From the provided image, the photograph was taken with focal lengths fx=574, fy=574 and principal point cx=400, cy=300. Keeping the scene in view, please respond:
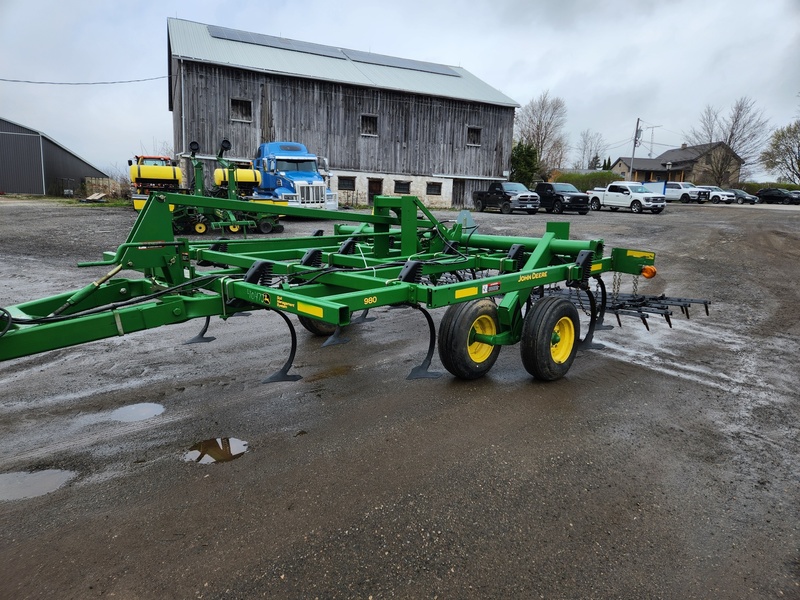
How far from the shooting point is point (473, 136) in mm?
33594

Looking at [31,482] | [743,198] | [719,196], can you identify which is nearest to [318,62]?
[31,482]

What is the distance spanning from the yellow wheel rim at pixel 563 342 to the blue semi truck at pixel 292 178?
1546cm

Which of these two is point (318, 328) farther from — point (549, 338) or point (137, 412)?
point (549, 338)

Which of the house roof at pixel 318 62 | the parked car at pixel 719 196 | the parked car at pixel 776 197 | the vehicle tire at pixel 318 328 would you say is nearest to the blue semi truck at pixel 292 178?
the house roof at pixel 318 62

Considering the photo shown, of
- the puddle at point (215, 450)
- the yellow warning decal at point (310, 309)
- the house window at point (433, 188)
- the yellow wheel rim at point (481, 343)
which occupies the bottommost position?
the puddle at point (215, 450)

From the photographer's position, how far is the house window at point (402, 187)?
104ft

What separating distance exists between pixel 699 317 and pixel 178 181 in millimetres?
17372

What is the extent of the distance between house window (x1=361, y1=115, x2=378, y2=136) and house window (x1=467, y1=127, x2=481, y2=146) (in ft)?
19.1

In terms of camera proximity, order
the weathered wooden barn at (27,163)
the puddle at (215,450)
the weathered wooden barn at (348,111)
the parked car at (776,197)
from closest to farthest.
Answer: the puddle at (215,450), the weathered wooden barn at (348,111), the weathered wooden barn at (27,163), the parked car at (776,197)

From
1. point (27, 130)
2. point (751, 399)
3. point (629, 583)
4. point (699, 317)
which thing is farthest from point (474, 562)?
point (27, 130)

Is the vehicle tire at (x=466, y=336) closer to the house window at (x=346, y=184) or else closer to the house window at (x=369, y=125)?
the house window at (x=346, y=184)

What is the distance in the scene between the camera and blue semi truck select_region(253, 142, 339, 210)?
20156mm

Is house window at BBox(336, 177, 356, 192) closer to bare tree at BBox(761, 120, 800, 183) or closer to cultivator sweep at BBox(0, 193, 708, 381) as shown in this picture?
cultivator sweep at BBox(0, 193, 708, 381)

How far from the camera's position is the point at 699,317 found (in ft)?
27.3
